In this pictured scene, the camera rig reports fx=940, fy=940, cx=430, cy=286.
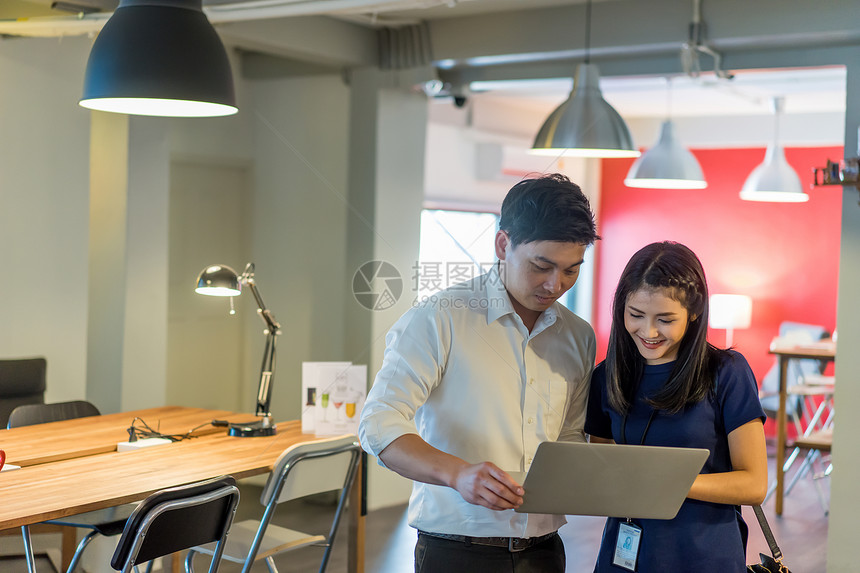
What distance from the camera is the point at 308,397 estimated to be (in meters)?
3.62

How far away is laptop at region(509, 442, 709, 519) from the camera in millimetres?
1456

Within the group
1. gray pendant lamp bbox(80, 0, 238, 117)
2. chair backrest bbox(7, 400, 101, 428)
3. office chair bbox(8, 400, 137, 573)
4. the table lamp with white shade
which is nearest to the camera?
gray pendant lamp bbox(80, 0, 238, 117)

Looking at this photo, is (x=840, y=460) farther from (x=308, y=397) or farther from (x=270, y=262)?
(x=270, y=262)

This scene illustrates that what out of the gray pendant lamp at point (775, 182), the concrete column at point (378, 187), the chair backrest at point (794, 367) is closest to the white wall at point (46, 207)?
the concrete column at point (378, 187)

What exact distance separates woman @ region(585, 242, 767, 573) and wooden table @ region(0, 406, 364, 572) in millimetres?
1500

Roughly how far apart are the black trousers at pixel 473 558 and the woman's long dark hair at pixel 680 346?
32cm

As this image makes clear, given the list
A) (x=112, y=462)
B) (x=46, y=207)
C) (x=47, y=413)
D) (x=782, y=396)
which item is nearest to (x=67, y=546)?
(x=47, y=413)

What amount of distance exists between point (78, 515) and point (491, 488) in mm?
2250

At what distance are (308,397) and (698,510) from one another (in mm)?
2152

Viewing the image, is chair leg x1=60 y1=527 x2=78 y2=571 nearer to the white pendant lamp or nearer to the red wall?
the white pendant lamp

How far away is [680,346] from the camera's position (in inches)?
68.4

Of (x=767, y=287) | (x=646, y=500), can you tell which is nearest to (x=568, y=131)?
(x=646, y=500)

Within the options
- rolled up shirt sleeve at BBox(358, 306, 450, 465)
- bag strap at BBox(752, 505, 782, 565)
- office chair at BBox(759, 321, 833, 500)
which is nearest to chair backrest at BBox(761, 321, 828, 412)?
office chair at BBox(759, 321, 833, 500)

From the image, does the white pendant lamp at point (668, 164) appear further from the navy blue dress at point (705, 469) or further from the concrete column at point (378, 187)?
the navy blue dress at point (705, 469)
